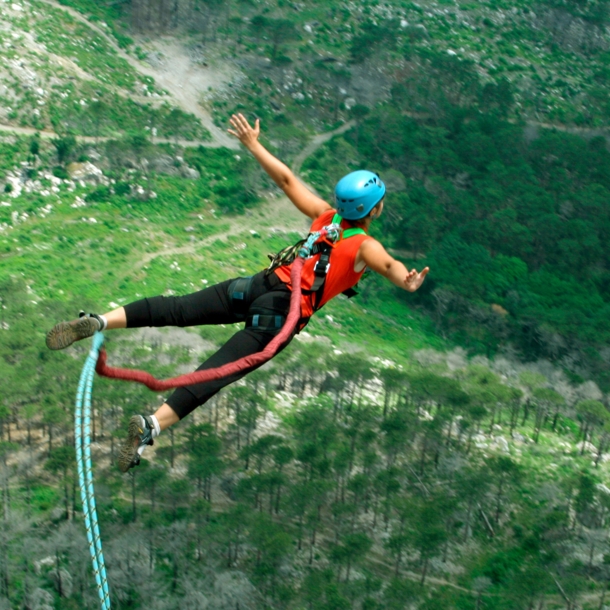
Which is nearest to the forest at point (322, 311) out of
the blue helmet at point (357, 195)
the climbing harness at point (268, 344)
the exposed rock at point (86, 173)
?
the exposed rock at point (86, 173)

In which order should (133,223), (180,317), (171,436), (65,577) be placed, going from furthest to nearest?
(133,223) < (171,436) < (65,577) < (180,317)

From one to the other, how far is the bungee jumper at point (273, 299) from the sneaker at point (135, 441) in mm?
16

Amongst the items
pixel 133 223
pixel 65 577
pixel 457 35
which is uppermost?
pixel 457 35

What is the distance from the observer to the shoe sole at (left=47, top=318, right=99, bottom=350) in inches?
248

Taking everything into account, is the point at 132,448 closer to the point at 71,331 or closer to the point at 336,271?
the point at 71,331

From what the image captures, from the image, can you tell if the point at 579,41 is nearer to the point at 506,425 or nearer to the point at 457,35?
the point at 457,35

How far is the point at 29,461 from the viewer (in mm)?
28781

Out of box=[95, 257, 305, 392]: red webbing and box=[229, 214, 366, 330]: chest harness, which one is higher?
box=[229, 214, 366, 330]: chest harness

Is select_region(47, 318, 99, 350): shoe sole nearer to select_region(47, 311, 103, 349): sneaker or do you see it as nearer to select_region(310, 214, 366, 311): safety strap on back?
select_region(47, 311, 103, 349): sneaker

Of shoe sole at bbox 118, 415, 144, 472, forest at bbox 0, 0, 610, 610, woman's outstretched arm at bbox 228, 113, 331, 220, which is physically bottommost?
forest at bbox 0, 0, 610, 610

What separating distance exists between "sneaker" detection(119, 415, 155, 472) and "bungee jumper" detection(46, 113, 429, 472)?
0.05 feet

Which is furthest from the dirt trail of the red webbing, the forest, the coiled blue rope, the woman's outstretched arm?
the coiled blue rope

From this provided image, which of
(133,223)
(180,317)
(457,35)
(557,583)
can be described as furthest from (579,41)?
(180,317)

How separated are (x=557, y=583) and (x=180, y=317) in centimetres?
2516
